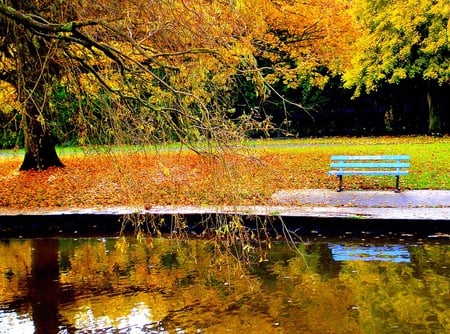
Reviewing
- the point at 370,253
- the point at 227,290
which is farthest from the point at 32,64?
the point at 370,253

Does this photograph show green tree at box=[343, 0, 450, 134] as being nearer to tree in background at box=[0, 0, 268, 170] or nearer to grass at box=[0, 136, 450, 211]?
grass at box=[0, 136, 450, 211]

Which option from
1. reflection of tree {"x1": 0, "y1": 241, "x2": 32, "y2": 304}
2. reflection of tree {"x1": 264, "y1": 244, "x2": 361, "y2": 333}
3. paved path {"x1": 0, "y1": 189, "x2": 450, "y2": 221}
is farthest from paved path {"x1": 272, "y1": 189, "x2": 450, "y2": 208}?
reflection of tree {"x1": 0, "y1": 241, "x2": 32, "y2": 304}

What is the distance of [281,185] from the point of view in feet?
46.9

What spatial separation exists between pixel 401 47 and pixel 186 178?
24647 millimetres

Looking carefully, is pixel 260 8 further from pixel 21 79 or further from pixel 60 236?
pixel 21 79

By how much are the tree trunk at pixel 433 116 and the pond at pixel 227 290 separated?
2309cm

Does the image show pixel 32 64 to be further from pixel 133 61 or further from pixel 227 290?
pixel 227 290

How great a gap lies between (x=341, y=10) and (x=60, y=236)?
13.6 metres

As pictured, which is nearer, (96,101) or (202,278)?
(96,101)

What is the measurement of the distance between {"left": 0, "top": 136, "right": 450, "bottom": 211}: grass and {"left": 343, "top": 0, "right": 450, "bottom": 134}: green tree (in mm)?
6145

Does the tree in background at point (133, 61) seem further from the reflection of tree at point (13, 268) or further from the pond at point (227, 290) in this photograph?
the reflection of tree at point (13, 268)

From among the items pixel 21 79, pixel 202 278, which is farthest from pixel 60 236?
pixel 21 79

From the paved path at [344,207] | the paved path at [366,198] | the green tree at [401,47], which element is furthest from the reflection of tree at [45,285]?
the green tree at [401,47]

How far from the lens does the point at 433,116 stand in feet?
101
